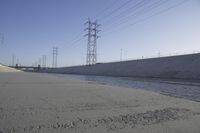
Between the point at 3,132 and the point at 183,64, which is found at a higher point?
the point at 183,64

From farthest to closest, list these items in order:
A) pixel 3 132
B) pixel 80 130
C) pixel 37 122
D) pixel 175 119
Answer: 1. pixel 175 119
2. pixel 37 122
3. pixel 80 130
4. pixel 3 132

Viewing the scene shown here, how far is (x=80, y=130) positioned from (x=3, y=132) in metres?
1.82

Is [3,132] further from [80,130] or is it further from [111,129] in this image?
[111,129]

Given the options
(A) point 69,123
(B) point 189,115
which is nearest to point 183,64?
(B) point 189,115

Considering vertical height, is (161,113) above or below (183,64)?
below

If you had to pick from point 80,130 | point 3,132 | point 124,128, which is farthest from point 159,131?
point 3,132

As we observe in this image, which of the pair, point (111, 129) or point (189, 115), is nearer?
point (111, 129)

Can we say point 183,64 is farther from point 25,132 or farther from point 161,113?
point 25,132

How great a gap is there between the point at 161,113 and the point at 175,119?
96cm

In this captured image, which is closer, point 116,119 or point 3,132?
point 3,132

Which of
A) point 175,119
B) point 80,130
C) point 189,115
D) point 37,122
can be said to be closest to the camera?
point 80,130

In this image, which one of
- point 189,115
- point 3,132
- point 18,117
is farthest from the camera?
point 189,115

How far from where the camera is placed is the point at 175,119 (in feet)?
26.7

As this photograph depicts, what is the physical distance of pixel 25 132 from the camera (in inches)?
231
